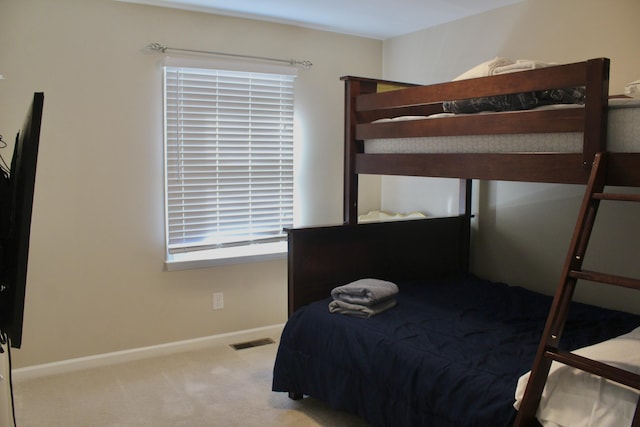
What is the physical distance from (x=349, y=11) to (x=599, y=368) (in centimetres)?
270

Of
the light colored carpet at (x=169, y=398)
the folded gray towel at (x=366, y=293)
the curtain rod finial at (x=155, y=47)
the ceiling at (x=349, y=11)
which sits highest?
the ceiling at (x=349, y=11)

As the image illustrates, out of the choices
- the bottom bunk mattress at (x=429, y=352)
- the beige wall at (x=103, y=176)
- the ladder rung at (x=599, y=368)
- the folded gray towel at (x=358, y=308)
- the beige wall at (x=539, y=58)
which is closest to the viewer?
the ladder rung at (x=599, y=368)

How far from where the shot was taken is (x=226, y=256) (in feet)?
12.3

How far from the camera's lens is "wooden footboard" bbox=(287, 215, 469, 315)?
296cm

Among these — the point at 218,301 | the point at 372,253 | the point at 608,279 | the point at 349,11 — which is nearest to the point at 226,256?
the point at 218,301

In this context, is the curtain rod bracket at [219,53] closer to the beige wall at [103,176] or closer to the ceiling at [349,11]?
the beige wall at [103,176]

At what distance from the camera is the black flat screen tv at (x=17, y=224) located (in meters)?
1.24

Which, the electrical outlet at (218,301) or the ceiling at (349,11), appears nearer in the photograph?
the ceiling at (349,11)

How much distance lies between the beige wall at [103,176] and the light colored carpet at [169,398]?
0.25 meters

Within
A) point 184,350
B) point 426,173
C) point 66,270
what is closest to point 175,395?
point 184,350

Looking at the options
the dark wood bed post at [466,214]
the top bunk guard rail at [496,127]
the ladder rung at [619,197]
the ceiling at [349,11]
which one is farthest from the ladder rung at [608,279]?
the ceiling at [349,11]

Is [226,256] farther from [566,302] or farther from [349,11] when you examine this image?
[566,302]

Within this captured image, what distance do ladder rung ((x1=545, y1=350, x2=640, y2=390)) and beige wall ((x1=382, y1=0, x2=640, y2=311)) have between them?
1532 millimetres

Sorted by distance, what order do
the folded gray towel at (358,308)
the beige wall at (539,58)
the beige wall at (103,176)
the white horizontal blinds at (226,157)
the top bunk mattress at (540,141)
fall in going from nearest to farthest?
1. the top bunk mattress at (540,141)
2. the folded gray towel at (358,308)
3. the beige wall at (539,58)
4. the beige wall at (103,176)
5. the white horizontal blinds at (226,157)
